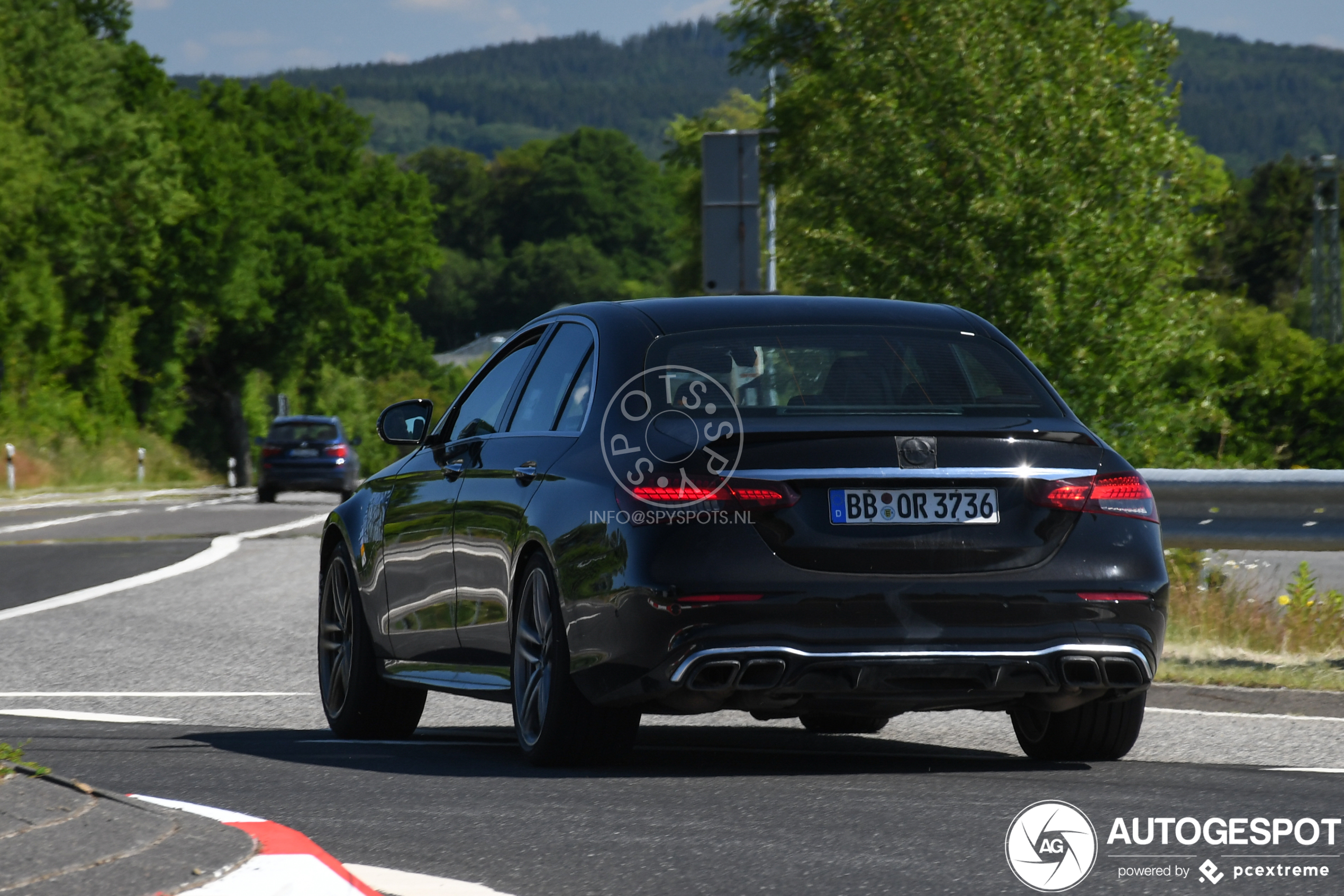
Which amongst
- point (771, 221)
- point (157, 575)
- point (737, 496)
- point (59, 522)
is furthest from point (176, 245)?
point (737, 496)

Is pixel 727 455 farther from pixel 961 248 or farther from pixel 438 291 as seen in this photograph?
pixel 438 291

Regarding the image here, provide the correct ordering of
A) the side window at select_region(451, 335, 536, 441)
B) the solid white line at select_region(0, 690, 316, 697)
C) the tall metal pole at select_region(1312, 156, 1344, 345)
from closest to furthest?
the side window at select_region(451, 335, 536, 441), the solid white line at select_region(0, 690, 316, 697), the tall metal pole at select_region(1312, 156, 1344, 345)

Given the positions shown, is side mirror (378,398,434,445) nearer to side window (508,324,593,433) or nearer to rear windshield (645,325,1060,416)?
side window (508,324,593,433)

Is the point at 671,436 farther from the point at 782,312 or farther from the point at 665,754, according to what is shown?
the point at 665,754

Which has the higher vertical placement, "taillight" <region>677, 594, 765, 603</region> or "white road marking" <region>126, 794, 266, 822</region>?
"taillight" <region>677, 594, 765, 603</region>

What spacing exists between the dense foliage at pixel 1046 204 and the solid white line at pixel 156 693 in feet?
33.2

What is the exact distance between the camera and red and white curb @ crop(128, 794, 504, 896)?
4.30m

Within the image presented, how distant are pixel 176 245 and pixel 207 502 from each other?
905 inches

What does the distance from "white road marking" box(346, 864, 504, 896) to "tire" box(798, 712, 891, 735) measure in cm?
338

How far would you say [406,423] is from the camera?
28.3ft

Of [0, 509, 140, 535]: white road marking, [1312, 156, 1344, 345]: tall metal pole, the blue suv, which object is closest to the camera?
[0, 509, 140, 535]: white road marking

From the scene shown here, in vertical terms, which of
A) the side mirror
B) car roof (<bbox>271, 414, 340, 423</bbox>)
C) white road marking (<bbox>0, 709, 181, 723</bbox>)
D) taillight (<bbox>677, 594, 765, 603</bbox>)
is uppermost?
the side mirror

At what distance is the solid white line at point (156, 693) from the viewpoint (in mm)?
9688

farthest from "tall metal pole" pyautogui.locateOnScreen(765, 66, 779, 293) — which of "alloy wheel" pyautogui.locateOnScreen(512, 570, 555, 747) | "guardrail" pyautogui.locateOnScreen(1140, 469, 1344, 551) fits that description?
"alloy wheel" pyautogui.locateOnScreen(512, 570, 555, 747)
